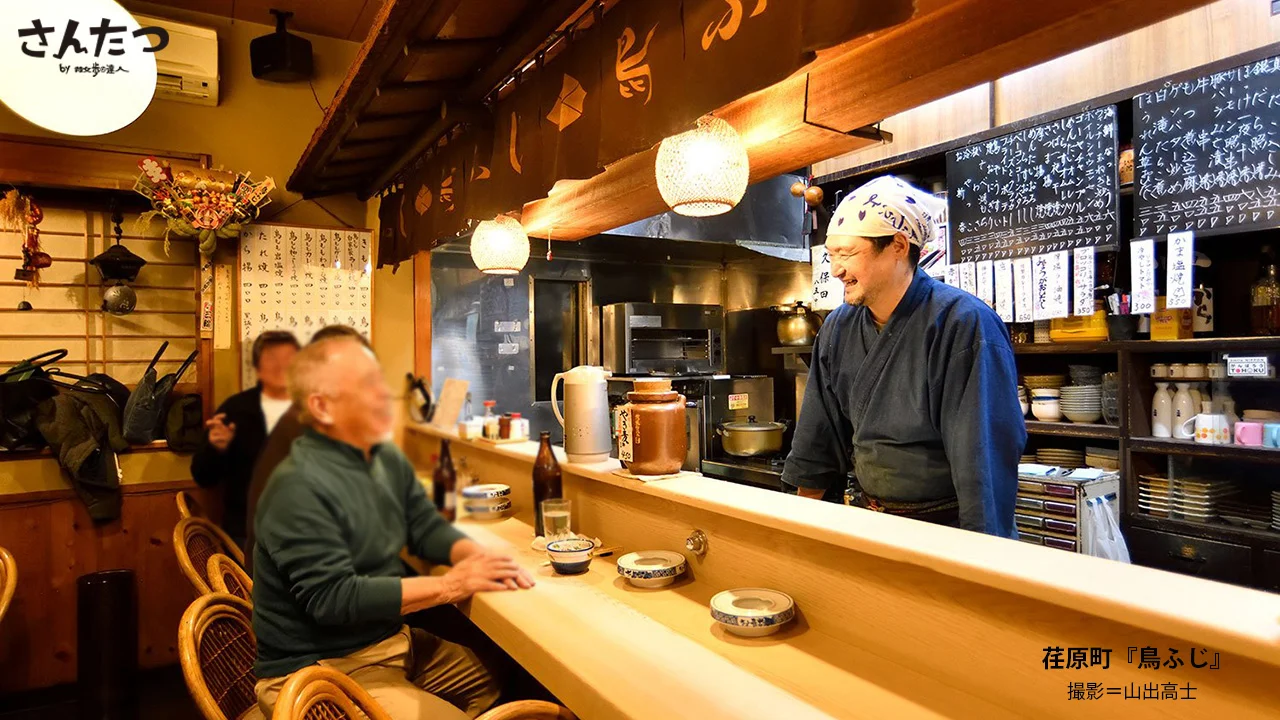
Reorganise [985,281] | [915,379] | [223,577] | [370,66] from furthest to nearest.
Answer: [985,281] → [915,379] → [370,66] → [223,577]

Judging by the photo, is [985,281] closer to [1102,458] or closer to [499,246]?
[1102,458]

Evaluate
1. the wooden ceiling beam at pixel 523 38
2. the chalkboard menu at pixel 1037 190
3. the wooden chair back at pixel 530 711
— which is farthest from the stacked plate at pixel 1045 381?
the wooden chair back at pixel 530 711

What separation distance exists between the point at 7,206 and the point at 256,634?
627 mm

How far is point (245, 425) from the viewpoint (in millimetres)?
375

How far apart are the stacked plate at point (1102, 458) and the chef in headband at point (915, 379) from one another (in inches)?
90.9

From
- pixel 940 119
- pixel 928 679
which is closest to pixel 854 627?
pixel 928 679

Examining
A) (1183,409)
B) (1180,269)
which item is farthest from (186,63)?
(1183,409)

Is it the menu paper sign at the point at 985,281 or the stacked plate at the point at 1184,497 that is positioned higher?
the menu paper sign at the point at 985,281

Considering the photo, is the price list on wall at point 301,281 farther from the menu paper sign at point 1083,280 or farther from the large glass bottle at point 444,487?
the menu paper sign at point 1083,280

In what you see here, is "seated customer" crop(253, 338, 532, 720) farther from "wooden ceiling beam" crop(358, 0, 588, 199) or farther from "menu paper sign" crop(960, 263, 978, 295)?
"menu paper sign" crop(960, 263, 978, 295)

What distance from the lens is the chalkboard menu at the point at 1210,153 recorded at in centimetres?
335

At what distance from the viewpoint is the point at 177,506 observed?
1.57 feet

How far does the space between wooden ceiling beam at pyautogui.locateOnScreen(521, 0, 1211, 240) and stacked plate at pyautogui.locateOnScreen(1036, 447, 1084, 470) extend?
3037 mm

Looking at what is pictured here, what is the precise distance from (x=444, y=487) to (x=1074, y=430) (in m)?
4.71
